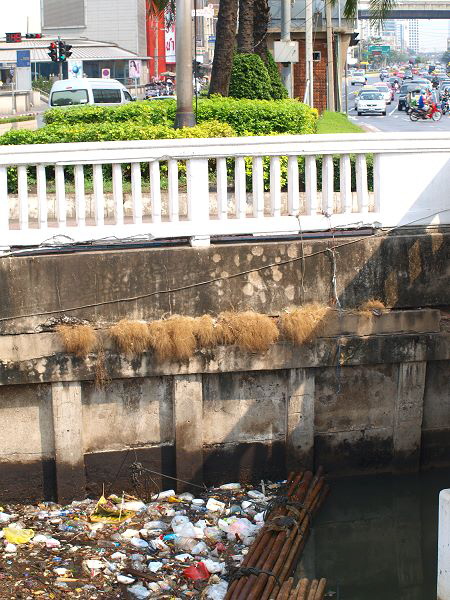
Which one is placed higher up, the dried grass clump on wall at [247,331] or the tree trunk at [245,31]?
the tree trunk at [245,31]

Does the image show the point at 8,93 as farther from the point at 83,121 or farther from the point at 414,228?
the point at 414,228

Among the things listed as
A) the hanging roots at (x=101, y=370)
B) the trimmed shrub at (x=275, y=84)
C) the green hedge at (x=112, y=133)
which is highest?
the trimmed shrub at (x=275, y=84)

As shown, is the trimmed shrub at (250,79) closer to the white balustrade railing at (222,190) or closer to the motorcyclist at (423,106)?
the white balustrade railing at (222,190)

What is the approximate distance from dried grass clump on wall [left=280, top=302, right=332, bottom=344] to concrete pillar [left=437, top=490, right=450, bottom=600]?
10.1ft

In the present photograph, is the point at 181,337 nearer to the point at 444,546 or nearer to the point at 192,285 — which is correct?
the point at 192,285

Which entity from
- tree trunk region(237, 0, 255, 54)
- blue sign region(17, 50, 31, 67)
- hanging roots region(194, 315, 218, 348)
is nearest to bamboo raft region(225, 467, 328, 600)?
hanging roots region(194, 315, 218, 348)

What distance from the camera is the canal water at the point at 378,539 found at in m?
8.79

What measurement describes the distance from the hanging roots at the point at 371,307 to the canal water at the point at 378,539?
157cm

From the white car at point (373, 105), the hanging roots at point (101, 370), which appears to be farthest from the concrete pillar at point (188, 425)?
the white car at point (373, 105)

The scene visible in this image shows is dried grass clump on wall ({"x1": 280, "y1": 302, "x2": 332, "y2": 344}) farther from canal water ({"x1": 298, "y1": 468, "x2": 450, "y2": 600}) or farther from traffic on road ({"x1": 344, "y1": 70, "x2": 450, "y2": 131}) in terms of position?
traffic on road ({"x1": 344, "y1": 70, "x2": 450, "y2": 131})

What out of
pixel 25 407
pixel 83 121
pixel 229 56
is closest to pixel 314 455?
pixel 25 407

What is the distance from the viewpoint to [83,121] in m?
16.5

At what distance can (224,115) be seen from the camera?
1478 cm

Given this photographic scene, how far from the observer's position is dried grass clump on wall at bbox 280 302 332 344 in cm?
905
